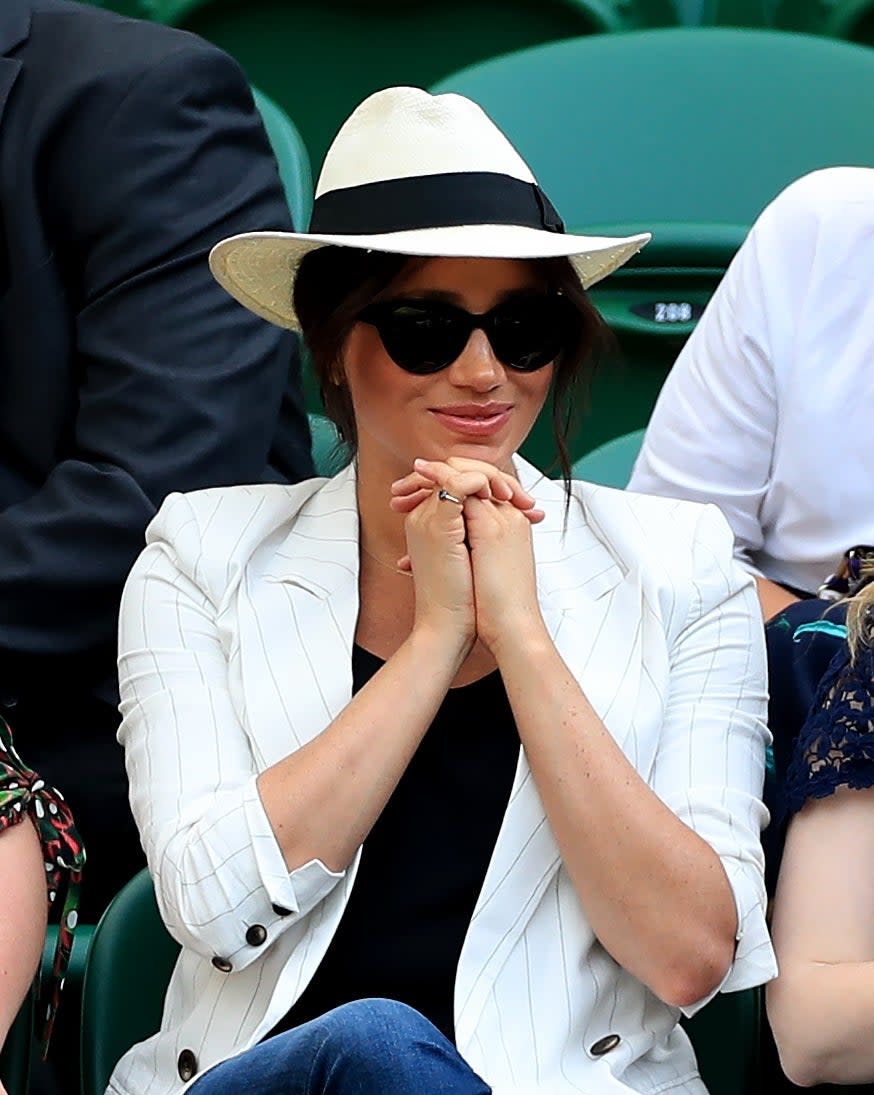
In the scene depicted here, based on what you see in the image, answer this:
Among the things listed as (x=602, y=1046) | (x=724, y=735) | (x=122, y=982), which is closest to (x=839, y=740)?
(x=724, y=735)

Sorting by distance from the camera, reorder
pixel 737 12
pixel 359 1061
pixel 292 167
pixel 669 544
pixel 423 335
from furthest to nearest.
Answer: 1. pixel 737 12
2. pixel 292 167
3. pixel 669 544
4. pixel 423 335
5. pixel 359 1061

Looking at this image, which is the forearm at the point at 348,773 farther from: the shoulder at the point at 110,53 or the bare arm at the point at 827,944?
the shoulder at the point at 110,53

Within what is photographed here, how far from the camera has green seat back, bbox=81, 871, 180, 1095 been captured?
1.90 metres

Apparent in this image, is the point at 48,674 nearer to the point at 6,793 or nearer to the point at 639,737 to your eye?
the point at 6,793

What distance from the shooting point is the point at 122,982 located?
191 cm

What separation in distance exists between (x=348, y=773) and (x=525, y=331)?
392mm

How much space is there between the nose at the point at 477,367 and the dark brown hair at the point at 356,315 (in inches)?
3.3

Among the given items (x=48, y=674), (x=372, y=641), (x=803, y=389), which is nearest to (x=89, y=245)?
(x=48, y=674)

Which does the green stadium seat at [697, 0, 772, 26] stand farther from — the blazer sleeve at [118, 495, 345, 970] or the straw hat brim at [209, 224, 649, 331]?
the blazer sleeve at [118, 495, 345, 970]

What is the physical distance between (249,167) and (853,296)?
659 millimetres

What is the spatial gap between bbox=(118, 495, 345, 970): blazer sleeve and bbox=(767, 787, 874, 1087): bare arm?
1.22ft

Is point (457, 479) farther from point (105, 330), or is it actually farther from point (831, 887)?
point (105, 330)

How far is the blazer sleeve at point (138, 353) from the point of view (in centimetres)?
213

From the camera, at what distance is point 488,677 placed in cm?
185
